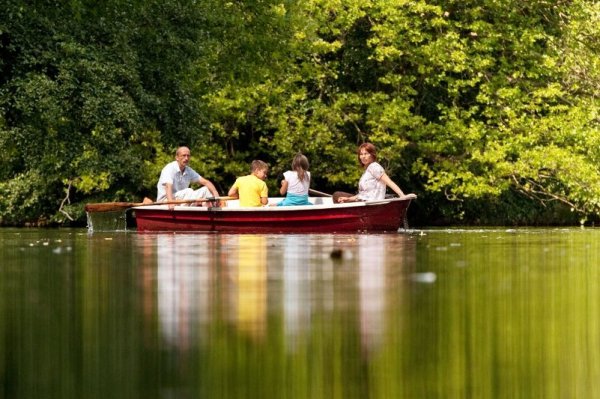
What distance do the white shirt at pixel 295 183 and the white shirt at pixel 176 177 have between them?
79.0 inches

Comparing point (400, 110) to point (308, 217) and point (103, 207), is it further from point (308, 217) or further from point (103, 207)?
point (308, 217)

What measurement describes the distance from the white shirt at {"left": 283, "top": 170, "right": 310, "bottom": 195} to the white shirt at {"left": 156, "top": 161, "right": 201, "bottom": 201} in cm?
201

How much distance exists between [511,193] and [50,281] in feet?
109

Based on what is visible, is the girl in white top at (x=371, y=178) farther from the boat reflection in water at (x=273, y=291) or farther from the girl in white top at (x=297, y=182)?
the boat reflection in water at (x=273, y=291)

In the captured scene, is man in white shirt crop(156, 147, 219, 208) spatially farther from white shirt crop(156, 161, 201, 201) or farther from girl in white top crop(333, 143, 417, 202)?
girl in white top crop(333, 143, 417, 202)

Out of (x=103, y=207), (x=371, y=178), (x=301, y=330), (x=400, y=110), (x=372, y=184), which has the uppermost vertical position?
(x=400, y=110)

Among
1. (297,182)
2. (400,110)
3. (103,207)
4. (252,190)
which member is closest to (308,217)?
(297,182)

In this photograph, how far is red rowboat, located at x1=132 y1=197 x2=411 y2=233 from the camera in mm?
30625

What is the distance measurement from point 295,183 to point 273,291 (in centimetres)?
1844

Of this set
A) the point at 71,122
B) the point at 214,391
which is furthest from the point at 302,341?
the point at 71,122

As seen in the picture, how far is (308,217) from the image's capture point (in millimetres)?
30922

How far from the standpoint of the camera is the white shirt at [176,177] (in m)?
32.1

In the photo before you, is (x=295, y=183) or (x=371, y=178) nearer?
(x=371, y=178)

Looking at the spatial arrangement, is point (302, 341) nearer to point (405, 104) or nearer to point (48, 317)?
point (48, 317)
